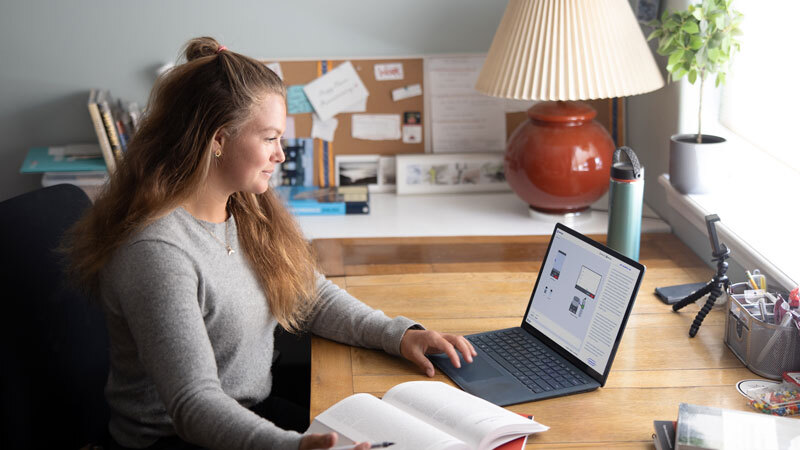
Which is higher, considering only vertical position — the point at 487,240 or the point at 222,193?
the point at 222,193

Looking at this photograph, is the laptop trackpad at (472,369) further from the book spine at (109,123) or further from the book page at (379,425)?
the book spine at (109,123)

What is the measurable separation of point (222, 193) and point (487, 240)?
0.84 metres

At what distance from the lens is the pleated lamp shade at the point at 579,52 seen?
1942mm

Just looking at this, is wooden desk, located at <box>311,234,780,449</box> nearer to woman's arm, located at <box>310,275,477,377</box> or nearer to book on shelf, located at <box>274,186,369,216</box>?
woman's arm, located at <box>310,275,477,377</box>

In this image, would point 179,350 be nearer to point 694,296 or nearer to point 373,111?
point 694,296

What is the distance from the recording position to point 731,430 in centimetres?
111

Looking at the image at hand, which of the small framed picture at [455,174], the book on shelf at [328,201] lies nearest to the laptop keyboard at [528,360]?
the book on shelf at [328,201]

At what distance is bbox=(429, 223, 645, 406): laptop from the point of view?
1.29 meters

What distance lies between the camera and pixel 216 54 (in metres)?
1.32

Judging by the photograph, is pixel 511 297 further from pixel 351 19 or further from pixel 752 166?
pixel 351 19

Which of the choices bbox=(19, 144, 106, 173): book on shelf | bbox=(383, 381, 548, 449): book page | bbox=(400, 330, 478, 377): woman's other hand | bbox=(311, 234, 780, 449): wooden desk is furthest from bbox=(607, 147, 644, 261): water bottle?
bbox=(19, 144, 106, 173): book on shelf

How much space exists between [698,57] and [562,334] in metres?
0.75

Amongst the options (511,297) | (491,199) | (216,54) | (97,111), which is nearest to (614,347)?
(511,297)

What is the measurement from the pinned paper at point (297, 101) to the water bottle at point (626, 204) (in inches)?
42.3
